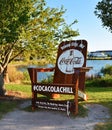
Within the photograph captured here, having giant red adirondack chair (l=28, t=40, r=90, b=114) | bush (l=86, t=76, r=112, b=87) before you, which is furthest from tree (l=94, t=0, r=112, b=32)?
bush (l=86, t=76, r=112, b=87)

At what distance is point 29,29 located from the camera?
1453 cm

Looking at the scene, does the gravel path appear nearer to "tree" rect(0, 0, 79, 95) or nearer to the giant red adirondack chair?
the giant red adirondack chair

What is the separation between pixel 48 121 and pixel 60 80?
2816 millimetres

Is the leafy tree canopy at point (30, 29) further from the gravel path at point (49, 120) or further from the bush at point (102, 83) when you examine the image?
the bush at point (102, 83)

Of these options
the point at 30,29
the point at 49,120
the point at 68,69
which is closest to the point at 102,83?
the point at 30,29

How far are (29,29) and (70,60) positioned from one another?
11.3 ft

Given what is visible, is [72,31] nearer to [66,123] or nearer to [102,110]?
[102,110]

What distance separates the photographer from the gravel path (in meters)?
8.65

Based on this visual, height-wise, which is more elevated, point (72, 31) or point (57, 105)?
point (72, 31)

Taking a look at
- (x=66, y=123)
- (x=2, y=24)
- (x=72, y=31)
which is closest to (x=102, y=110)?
(x=66, y=123)

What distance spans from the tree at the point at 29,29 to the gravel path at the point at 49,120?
315 centimetres

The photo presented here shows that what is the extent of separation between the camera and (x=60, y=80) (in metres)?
11.8

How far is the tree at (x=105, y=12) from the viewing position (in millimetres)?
11734

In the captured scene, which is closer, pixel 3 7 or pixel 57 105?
pixel 57 105
